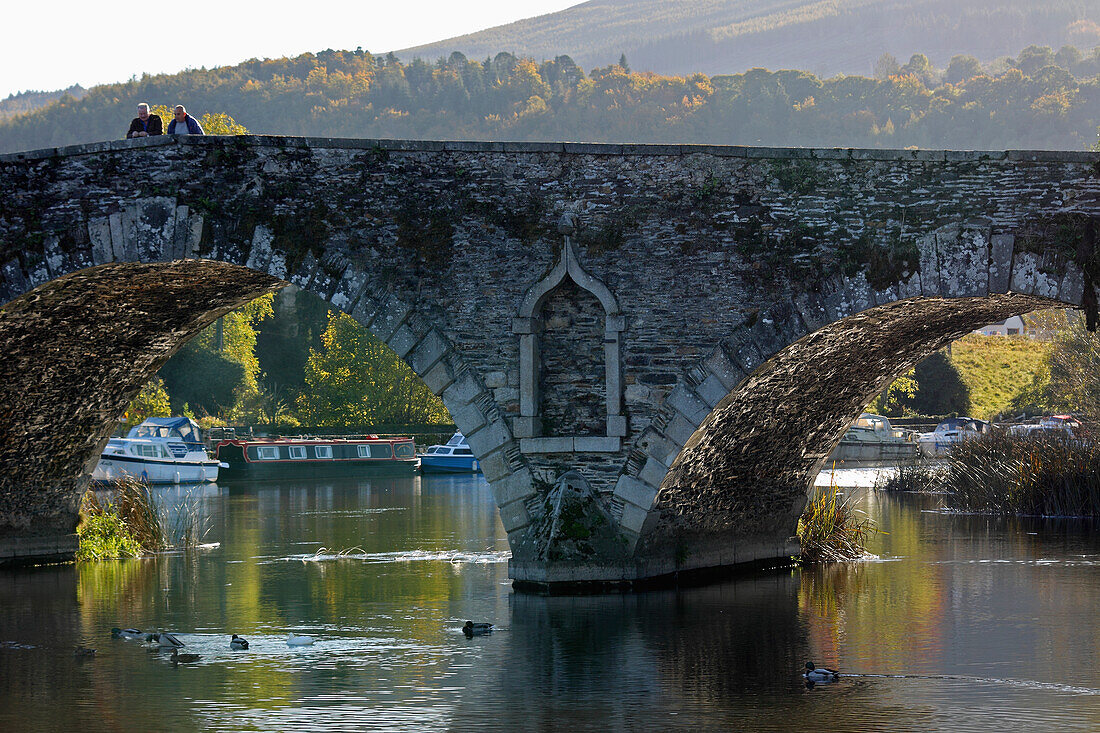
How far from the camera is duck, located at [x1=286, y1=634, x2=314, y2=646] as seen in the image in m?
12.1

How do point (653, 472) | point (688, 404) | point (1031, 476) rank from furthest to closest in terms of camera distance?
1. point (1031, 476)
2. point (653, 472)
3. point (688, 404)

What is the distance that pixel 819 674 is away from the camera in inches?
411

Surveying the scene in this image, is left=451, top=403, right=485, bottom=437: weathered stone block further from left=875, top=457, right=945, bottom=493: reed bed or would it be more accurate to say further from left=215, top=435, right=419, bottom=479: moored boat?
left=215, top=435, right=419, bottom=479: moored boat

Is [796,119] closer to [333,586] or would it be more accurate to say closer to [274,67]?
[274,67]

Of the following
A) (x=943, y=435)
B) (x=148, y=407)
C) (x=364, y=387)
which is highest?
(x=364, y=387)

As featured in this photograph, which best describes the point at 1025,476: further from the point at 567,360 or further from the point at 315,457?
the point at 315,457

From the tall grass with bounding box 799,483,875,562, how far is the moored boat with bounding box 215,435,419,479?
20312mm

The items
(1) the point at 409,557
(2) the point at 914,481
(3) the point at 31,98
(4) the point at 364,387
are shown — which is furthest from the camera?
(3) the point at 31,98

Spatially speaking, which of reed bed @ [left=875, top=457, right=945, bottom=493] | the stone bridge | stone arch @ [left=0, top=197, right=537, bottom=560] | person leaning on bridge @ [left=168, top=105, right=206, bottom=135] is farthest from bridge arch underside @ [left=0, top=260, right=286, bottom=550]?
reed bed @ [left=875, top=457, right=945, bottom=493]

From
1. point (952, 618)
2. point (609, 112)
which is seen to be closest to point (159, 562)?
point (952, 618)

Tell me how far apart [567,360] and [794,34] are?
14866 centimetres

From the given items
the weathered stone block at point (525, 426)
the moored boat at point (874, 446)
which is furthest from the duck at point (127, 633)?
the moored boat at point (874, 446)

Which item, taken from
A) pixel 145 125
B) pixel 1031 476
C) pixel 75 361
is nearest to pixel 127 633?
pixel 75 361

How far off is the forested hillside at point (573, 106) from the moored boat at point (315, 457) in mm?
39060
